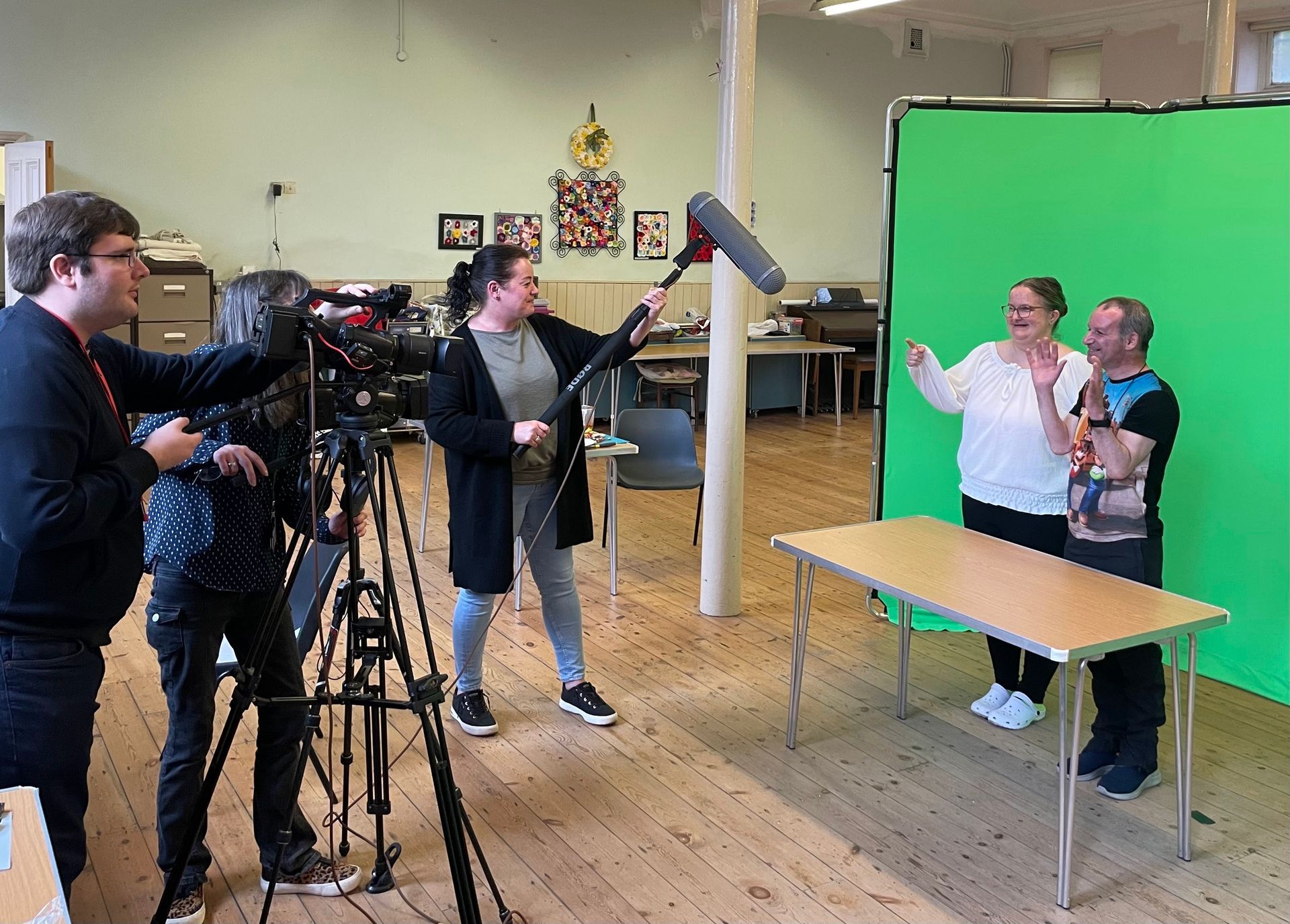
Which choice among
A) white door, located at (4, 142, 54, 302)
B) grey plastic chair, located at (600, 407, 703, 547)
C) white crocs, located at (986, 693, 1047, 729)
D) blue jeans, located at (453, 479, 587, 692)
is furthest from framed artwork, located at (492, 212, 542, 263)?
white crocs, located at (986, 693, 1047, 729)

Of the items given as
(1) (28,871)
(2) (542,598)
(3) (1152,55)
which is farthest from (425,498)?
(3) (1152,55)

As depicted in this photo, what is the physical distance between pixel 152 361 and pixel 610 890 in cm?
151

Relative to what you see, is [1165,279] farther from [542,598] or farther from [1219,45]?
[542,598]

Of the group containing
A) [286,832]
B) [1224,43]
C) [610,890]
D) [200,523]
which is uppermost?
[1224,43]

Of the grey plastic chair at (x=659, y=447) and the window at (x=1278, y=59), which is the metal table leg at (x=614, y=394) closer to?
the grey plastic chair at (x=659, y=447)

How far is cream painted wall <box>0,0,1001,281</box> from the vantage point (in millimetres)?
7320

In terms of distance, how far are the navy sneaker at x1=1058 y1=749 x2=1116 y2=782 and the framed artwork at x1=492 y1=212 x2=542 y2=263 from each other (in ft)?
21.6

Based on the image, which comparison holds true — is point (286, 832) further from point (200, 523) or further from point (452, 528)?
point (452, 528)

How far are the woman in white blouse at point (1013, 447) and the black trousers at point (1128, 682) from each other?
219mm

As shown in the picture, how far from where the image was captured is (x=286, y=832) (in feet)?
7.04

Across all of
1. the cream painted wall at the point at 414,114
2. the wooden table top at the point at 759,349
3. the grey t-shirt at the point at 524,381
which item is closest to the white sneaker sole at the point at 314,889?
the grey t-shirt at the point at 524,381

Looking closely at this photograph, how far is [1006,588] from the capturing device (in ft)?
9.27

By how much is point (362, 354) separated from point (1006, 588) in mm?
1729

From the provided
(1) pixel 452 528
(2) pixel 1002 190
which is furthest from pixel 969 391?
(1) pixel 452 528
